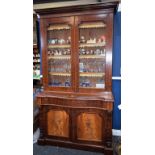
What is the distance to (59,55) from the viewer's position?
2824mm

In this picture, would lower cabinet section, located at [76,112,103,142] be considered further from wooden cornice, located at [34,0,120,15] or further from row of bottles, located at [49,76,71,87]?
wooden cornice, located at [34,0,120,15]

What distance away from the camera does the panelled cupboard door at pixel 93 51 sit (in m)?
2.40

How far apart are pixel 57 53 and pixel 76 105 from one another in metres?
1.03

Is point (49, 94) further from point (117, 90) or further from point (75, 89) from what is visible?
point (117, 90)

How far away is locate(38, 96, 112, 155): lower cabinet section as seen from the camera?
2.36 m

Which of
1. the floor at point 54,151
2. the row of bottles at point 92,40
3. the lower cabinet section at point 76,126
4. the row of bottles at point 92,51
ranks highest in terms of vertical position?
the row of bottles at point 92,40

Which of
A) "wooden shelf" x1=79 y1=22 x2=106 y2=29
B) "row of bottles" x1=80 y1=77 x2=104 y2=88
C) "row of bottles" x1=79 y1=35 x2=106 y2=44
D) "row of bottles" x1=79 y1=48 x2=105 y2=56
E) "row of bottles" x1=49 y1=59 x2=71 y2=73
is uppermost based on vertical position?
"wooden shelf" x1=79 y1=22 x2=106 y2=29

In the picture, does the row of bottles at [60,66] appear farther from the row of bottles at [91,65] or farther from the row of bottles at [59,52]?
the row of bottles at [91,65]

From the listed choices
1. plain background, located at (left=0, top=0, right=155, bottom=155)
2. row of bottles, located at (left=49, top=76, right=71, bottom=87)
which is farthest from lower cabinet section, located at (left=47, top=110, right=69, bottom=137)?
plain background, located at (left=0, top=0, right=155, bottom=155)

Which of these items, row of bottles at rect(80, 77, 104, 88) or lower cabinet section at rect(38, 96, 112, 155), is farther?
row of bottles at rect(80, 77, 104, 88)
